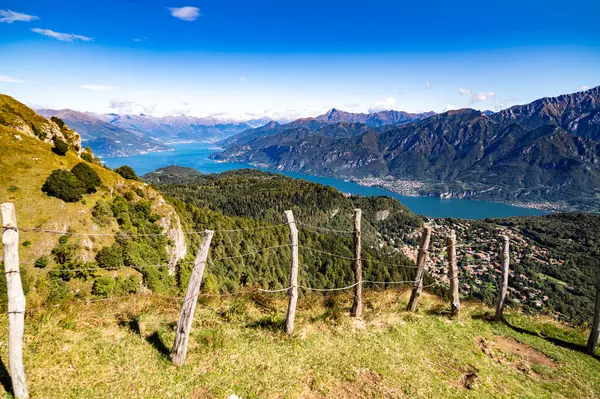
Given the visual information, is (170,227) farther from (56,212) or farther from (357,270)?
(357,270)

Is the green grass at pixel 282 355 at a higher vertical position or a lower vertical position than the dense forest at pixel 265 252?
higher

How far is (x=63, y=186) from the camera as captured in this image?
1257 inches

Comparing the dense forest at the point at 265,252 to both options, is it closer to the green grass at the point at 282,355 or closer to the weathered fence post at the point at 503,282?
the weathered fence post at the point at 503,282

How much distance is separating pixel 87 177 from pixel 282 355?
39093mm

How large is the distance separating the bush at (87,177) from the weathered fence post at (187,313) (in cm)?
3685

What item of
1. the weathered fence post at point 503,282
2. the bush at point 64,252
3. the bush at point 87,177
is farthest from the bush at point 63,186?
the weathered fence post at point 503,282

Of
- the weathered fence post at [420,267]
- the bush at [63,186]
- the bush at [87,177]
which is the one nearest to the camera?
the weathered fence post at [420,267]

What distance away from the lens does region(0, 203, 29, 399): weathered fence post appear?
5.25 metres

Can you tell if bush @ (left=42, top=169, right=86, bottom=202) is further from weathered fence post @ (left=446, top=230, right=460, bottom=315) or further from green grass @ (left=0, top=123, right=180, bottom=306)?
weathered fence post @ (left=446, top=230, right=460, bottom=315)

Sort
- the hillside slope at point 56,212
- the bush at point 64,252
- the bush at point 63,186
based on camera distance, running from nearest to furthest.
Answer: the hillside slope at point 56,212, the bush at point 64,252, the bush at point 63,186

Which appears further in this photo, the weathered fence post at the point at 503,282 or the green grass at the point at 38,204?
the green grass at the point at 38,204

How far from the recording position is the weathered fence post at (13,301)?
5.25 m

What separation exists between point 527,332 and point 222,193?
19526cm

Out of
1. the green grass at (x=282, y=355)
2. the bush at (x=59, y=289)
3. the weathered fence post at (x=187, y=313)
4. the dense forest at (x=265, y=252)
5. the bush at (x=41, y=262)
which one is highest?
the weathered fence post at (x=187, y=313)
